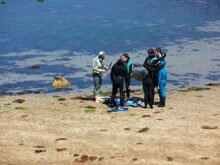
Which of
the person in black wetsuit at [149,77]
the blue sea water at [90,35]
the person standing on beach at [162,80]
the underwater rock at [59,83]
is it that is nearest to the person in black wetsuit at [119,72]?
the person in black wetsuit at [149,77]

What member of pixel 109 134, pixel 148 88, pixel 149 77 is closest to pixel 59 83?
pixel 148 88

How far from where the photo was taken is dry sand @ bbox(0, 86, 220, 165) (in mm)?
20814

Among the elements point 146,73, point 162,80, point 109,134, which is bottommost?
point 109,134

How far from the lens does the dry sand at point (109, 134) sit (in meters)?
20.8

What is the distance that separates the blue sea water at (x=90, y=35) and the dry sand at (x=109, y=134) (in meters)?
11.1

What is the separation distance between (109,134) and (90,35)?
123 ft

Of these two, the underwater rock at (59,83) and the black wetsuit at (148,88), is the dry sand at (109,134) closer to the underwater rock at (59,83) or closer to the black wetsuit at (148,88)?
the black wetsuit at (148,88)

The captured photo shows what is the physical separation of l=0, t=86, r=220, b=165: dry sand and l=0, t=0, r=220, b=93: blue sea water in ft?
36.3

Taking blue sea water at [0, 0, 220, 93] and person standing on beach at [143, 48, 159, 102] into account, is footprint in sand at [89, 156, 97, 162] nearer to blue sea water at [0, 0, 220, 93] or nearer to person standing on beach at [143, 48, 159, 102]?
person standing on beach at [143, 48, 159, 102]

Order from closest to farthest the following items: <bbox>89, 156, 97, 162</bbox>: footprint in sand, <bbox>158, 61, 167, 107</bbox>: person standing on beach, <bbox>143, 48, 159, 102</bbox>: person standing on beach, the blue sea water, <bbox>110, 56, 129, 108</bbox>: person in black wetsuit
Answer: <bbox>89, 156, 97, 162</bbox>: footprint in sand, <bbox>110, 56, 129, 108</bbox>: person in black wetsuit, <bbox>143, 48, 159, 102</bbox>: person standing on beach, <bbox>158, 61, 167, 107</bbox>: person standing on beach, the blue sea water

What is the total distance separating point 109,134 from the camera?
23.6 m

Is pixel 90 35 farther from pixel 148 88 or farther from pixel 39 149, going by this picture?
pixel 39 149

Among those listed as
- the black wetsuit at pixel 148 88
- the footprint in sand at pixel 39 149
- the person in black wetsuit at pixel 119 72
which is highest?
the person in black wetsuit at pixel 119 72

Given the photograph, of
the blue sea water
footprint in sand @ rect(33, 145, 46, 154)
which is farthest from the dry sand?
the blue sea water
